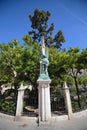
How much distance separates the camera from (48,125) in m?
7.88

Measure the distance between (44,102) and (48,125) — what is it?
1322 millimetres

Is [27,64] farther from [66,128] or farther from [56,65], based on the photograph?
[66,128]

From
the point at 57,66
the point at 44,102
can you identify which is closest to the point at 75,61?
the point at 57,66

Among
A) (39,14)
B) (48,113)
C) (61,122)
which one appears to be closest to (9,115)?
(48,113)

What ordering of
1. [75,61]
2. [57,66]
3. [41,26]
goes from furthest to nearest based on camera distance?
[41,26] < [75,61] < [57,66]

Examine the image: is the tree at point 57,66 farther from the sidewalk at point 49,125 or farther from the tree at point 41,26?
the tree at point 41,26

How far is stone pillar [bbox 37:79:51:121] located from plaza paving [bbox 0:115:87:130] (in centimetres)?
42

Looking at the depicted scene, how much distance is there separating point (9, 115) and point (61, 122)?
140 inches

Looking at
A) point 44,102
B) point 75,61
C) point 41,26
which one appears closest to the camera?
point 44,102

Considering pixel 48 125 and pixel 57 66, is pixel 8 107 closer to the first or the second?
pixel 48 125

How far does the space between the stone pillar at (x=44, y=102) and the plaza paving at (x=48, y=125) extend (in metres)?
0.42

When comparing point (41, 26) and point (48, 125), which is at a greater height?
point (41, 26)

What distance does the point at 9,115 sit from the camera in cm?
918

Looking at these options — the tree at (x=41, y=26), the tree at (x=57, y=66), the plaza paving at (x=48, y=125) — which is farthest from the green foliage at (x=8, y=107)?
the tree at (x=41, y=26)
